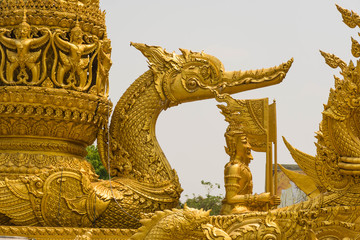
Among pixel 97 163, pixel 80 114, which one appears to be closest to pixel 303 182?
pixel 80 114

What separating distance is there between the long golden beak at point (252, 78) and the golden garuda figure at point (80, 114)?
1 cm

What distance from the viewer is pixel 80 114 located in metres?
9.91

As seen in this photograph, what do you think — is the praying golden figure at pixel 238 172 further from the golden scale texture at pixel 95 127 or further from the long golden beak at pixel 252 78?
the long golden beak at pixel 252 78

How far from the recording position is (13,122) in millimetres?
9789

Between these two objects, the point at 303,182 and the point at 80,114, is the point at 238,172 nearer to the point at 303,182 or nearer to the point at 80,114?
the point at 303,182

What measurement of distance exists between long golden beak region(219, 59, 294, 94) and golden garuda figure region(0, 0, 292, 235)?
11 mm

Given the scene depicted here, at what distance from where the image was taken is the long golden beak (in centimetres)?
991

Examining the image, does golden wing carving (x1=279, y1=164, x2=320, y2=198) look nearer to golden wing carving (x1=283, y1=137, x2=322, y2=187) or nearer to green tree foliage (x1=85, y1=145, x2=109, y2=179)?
golden wing carving (x1=283, y1=137, x2=322, y2=187)

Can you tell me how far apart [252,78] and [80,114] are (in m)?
1.94

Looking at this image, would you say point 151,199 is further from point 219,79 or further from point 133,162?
point 219,79

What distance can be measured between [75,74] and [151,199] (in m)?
1.62

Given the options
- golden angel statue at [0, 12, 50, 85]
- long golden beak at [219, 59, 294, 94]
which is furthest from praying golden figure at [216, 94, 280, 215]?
golden angel statue at [0, 12, 50, 85]

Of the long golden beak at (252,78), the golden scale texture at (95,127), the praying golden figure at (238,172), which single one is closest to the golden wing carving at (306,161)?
the golden scale texture at (95,127)

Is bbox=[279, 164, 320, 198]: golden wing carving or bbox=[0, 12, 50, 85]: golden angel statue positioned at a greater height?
bbox=[0, 12, 50, 85]: golden angel statue
